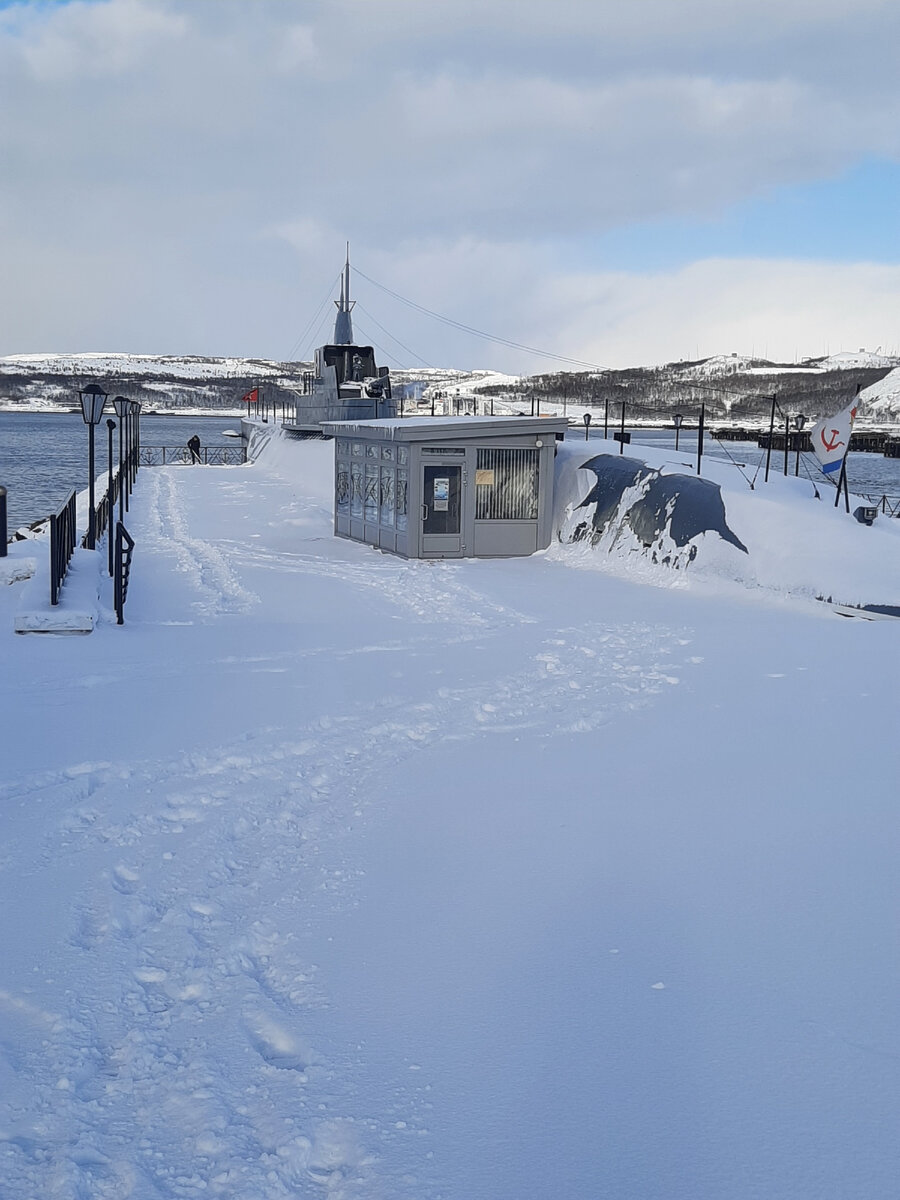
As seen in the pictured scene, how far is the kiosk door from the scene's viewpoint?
17.7 m

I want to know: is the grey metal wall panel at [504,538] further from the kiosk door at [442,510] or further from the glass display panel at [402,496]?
the glass display panel at [402,496]

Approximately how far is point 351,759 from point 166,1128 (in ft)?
12.8

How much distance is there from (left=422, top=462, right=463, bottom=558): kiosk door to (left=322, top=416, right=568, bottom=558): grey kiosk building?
0.02 meters

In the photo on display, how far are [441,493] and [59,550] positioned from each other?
7.10 meters

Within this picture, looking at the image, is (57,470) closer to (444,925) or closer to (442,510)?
(442,510)

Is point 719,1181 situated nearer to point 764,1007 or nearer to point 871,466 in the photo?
point 764,1007

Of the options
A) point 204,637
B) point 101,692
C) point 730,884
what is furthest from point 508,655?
point 730,884

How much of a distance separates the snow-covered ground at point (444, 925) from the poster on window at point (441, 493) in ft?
24.8

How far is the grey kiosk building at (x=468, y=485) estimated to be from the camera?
1750 cm

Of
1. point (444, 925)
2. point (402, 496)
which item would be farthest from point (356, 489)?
point (444, 925)

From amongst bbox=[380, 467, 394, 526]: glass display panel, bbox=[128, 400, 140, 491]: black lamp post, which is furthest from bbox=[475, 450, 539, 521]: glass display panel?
bbox=[128, 400, 140, 491]: black lamp post

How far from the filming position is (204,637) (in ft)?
36.4

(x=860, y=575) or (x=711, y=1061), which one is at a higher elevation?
(x=860, y=575)

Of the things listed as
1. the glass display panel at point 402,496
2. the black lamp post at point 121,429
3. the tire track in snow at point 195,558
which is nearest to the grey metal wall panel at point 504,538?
the glass display panel at point 402,496
